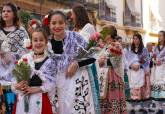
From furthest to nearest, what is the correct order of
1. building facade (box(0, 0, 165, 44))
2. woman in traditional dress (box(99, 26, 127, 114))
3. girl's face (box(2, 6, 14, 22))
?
building facade (box(0, 0, 165, 44)) → woman in traditional dress (box(99, 26, 127, 114)) → girl's face (box(2, 6, 14, 22))

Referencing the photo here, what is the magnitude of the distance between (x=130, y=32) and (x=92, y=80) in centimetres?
2780

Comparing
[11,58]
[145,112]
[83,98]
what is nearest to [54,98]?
[83,98]

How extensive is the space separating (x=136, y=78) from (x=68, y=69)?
6.56 m

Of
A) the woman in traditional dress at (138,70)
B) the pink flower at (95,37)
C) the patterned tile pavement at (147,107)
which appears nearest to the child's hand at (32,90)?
the pink flower at (95,37)

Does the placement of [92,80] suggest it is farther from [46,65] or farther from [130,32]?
[130,32]

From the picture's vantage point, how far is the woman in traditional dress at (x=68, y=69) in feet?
19.1

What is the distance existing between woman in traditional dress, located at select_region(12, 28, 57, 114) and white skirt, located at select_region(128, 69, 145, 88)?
6749mm

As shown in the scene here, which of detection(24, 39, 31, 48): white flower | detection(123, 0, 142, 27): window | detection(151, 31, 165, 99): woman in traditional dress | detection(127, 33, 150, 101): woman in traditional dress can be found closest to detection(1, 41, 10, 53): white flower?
detection(24, 39, 31, 48): white flower

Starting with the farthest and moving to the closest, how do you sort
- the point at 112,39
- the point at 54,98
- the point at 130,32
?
the point at 130,32 → the point at 112,39 → the point at 54,98

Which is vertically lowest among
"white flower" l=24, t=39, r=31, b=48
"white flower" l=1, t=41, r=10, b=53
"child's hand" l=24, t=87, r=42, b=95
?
"child's hand" l=24, t=87, r=42, b=95

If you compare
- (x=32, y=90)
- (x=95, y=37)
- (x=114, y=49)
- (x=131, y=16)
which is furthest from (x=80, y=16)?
(x=131, y=16)

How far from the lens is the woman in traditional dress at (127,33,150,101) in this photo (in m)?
11.9

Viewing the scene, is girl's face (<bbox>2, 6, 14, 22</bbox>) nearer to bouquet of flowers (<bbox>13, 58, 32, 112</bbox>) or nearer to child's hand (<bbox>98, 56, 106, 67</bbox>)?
bouquet of flowers (<bbox>13, 58, 32, 112</bbox>)

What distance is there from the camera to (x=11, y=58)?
6.30 meters
